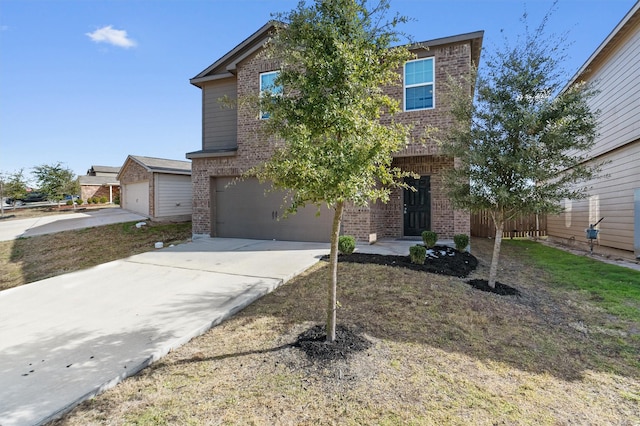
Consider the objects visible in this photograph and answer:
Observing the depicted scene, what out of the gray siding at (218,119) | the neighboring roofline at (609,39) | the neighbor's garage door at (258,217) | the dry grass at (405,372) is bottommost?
the dry grass at (405,372)

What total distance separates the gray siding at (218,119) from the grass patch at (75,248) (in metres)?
3.93

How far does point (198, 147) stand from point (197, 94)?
7.20ft

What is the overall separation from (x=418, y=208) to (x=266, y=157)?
5.53 metres

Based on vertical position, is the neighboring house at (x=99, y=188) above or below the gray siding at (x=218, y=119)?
below

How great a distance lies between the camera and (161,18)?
29.4 feet

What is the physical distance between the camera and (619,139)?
996cm

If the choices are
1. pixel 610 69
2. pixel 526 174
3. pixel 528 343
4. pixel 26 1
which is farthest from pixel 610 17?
pixel 26 1

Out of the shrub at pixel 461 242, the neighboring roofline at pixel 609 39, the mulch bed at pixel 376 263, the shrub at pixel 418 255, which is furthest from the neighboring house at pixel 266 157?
the neighboring roofline at pixel 609 39

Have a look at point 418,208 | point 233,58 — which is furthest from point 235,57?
point 418,208

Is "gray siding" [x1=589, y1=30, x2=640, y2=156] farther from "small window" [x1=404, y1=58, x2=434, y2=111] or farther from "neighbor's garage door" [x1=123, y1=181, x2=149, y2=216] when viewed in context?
"neighbor's garage door" [x1=123, y1=181, x2=149, y2=216]

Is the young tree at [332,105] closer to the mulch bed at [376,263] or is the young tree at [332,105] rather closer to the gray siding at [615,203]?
the mulch bed at [376,263]

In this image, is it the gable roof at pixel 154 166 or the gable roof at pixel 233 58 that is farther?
the gable roof at pixel 154 166

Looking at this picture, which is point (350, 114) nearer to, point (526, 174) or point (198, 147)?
point (526, 174)

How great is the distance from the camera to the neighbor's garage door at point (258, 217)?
10562 millimetres
